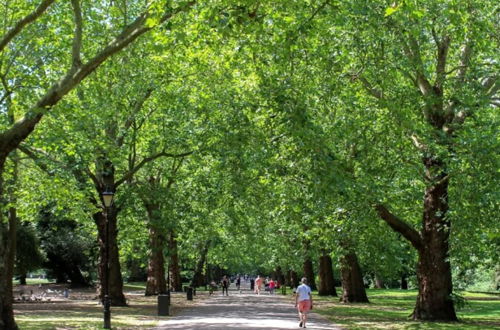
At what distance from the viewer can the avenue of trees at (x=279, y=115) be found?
13602mm

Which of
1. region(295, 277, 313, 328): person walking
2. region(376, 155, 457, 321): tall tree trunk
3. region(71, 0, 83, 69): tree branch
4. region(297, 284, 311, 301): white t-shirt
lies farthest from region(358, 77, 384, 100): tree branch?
region(71, 0, 83, 69): tree branch

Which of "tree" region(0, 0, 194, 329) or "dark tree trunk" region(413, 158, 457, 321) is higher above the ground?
"tree" region(0, 0, 194, 329)

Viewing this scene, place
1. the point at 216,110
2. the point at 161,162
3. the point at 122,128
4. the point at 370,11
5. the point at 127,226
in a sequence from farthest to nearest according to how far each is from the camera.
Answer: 1. the point at 127,226
2. the point at 161,162
3. the point at 122,128
4. the point at 216,110
5. the point at 370,11

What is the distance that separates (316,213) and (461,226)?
4.58 metres

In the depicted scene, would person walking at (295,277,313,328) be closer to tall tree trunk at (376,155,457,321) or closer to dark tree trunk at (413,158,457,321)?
tall tree trunk at (376,155,457,321)

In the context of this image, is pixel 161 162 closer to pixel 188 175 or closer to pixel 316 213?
pixel 188 175

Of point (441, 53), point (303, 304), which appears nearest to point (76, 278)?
point (303, 304)

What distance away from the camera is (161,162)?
3106 centimetres

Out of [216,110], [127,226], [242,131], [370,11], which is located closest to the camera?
[370,11]

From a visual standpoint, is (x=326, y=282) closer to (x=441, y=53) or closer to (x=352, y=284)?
(x=352, y=284)

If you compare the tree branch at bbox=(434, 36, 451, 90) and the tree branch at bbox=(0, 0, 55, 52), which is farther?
the tree branch at bbox=(434, 36, 451, 90)

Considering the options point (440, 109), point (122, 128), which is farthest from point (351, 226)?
point (122, 128)

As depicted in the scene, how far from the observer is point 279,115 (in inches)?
586

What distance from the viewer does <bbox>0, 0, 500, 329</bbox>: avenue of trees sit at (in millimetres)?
13602
